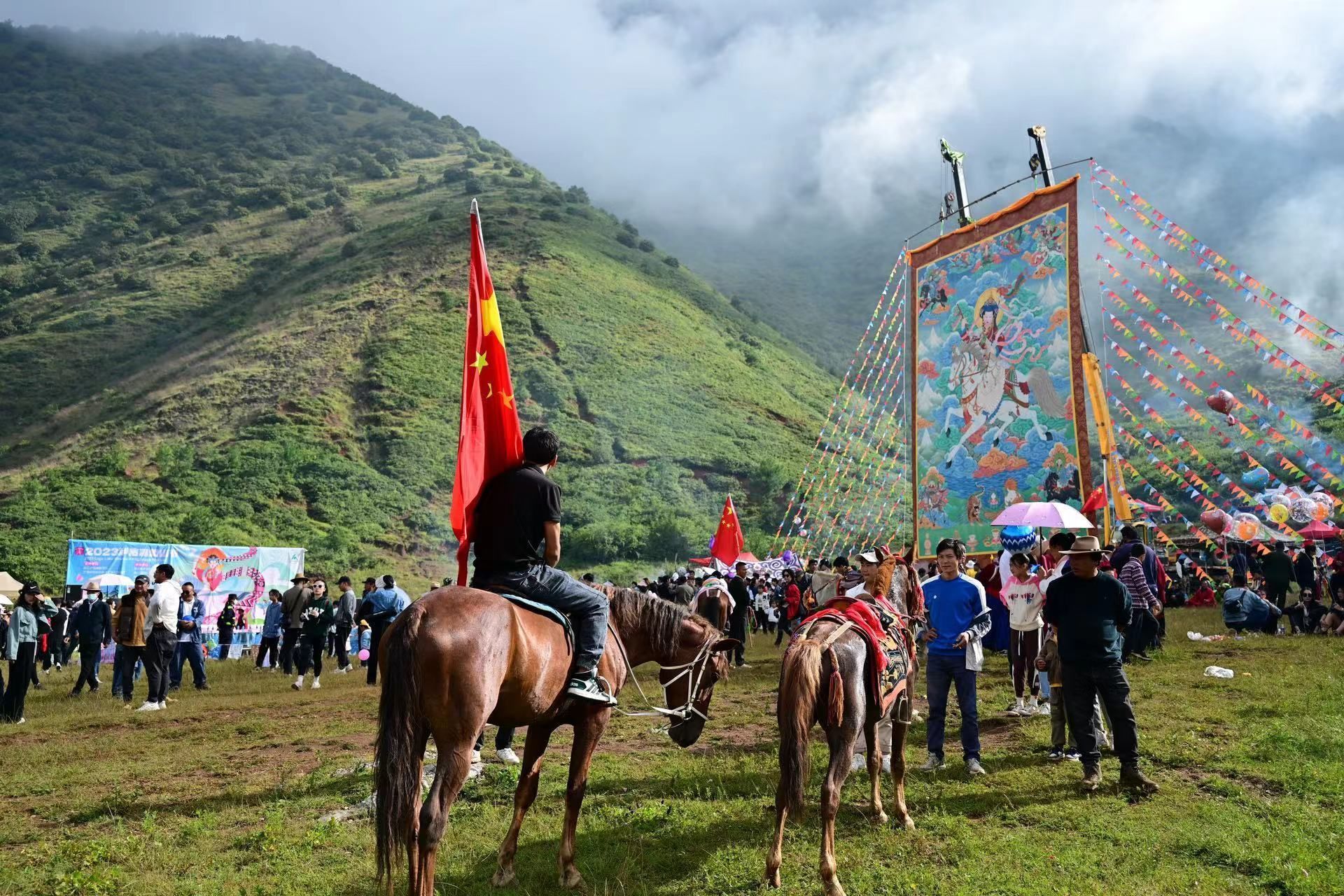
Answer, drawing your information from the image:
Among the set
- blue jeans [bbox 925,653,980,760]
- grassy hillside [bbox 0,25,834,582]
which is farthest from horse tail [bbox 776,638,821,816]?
grassy hillside [bbox 0,25,834,582]

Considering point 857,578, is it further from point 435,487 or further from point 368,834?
point 435,487

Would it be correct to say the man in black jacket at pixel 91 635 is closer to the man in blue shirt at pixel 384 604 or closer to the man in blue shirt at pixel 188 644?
the man in blue shirt at pixel 188 644

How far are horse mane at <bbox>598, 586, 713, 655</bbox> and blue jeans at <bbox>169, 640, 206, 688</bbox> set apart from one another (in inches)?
470

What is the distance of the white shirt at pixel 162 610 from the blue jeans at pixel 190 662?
1.52 metres

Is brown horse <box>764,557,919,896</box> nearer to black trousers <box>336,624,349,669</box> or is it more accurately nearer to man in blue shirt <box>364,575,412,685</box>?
man in blue shirt <box>364,575,412,685</box>

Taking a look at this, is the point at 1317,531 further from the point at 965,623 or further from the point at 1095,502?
the point at 965,623

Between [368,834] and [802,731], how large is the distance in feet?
12.1

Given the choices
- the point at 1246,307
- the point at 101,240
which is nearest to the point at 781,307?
the point at 1246,307

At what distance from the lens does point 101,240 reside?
315ft

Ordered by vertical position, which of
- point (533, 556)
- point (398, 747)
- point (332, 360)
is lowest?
point (398, 747)

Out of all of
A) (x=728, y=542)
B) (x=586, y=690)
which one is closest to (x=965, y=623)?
(x=586, y=690)

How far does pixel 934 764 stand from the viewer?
8828mm

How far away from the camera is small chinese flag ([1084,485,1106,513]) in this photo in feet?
58.4

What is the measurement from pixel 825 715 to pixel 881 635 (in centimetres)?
90
